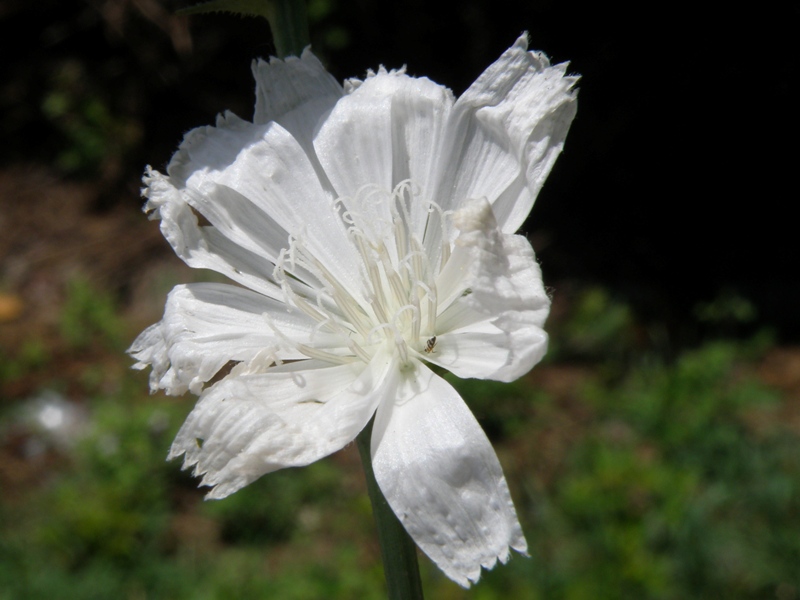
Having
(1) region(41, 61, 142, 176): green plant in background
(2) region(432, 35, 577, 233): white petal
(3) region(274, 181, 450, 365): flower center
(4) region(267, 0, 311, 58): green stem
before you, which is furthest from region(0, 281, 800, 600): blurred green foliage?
(1) region(41, 61, 142, 176): green plant in background

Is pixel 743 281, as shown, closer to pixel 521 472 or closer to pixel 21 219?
pixel 521 472

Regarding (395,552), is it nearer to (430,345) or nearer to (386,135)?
(430,345)

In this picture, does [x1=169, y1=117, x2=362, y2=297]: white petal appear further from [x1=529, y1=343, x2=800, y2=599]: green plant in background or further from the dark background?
the dark background

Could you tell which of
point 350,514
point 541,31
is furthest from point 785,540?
point 541,31

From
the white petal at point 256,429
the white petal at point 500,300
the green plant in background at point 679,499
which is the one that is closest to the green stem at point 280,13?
the white petal at point 500,300

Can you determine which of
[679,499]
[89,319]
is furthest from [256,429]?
[89,319]
